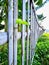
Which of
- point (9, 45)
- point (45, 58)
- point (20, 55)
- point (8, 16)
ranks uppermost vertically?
point (8, 16)

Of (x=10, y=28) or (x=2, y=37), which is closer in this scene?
(x=2, y=37)

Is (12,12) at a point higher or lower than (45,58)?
higher

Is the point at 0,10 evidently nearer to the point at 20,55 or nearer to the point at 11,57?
the point at 11,57

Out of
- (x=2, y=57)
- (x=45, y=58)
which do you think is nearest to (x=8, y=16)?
(x=2, y=57)

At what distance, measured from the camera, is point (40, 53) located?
770 centimetres

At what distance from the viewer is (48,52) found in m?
8.06

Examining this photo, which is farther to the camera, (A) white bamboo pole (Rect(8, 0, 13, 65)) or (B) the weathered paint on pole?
(A) white bamboo pole (Rect(8, 0, 13, 65))

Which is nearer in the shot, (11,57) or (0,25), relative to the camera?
(11,57)

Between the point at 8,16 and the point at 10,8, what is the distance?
0.05 meters

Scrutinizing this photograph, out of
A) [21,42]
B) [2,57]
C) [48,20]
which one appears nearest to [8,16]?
[2,57]

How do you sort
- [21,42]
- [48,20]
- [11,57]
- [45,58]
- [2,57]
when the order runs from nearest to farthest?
[11,57] < [2,57] < [21,42] < [45,58] < [48,20]

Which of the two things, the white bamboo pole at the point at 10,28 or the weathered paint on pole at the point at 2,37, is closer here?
the weathered paint on pole at the point at 2,37

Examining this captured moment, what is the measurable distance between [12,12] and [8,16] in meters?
0.08

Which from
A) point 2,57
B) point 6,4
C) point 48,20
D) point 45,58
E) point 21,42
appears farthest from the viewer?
point 48,20
